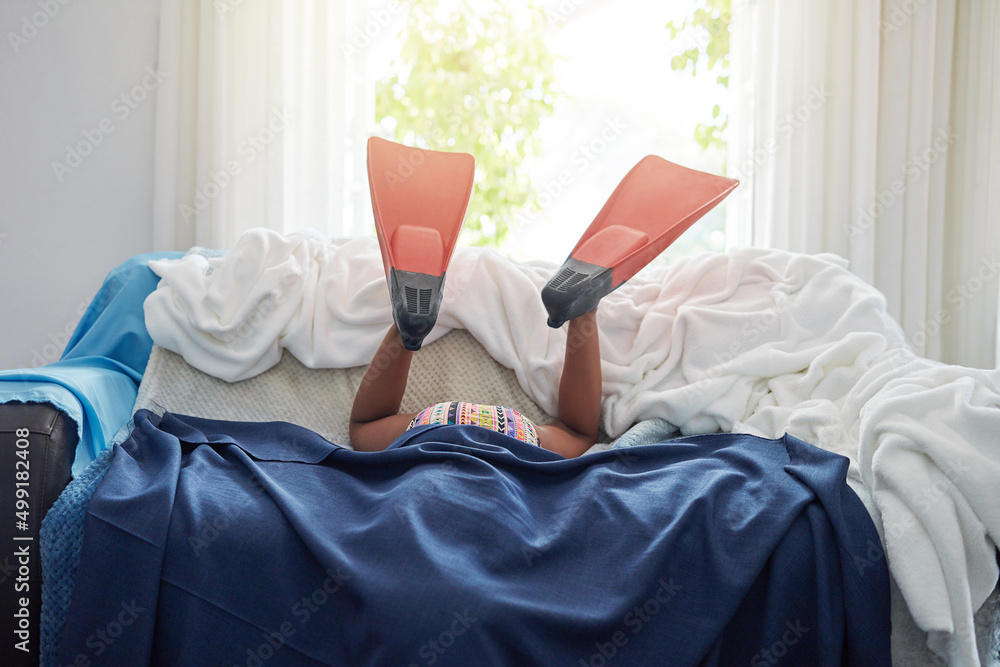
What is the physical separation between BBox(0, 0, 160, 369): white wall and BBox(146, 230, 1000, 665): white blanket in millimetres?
920

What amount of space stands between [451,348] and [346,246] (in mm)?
355

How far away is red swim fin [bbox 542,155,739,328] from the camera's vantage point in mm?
1207

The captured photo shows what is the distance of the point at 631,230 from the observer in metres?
1.33

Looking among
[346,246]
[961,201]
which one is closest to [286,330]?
[346,246]

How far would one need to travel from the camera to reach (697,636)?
83cm

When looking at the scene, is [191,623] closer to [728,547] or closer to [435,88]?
[728,547]

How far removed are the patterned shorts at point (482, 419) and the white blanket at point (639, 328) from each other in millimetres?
197

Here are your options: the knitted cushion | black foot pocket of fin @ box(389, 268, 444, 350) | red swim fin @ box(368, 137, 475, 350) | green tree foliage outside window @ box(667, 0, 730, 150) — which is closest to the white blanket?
the knitted cushion

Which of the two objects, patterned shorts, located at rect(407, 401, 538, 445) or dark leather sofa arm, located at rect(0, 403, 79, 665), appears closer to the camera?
dark leather sofa arm, located at rect(0, 403, 79, 665)

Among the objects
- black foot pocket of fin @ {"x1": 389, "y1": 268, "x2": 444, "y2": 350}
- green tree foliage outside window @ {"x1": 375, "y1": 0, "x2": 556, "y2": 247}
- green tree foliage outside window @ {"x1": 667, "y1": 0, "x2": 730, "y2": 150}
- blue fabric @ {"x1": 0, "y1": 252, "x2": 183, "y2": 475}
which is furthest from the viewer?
green tree foliage outside window @ {"x1": 375, "y1": 0, "x2": 556, "y2": 247}

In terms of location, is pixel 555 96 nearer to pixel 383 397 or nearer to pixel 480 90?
pixel 480 90

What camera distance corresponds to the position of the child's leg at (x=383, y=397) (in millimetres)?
1297

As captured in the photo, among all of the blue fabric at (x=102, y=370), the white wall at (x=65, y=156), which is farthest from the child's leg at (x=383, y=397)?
the white wall at (x=65, y=156)

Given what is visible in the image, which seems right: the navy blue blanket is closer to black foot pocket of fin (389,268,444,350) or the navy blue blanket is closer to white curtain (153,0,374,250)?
black foot pocket of fin (389,268,444,350)
